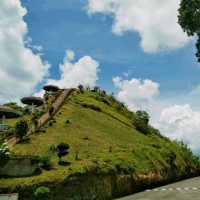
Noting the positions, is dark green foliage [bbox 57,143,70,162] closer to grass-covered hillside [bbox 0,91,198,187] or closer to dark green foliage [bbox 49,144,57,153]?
grass-covered hillside [bbox 0,91,198,187]

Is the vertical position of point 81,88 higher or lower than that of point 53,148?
higher

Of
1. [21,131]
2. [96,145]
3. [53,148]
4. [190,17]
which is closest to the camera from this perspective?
[190,17]

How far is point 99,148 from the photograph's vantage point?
160ft

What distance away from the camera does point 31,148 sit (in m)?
45.4

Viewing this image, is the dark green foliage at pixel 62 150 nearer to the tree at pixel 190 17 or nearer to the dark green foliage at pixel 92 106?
the tree at pixel 190 17

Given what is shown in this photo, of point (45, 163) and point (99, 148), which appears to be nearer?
point (45, 163)

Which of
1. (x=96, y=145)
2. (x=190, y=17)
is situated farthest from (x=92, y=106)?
(x=190, y=17)

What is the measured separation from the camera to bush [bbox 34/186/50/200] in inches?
1288

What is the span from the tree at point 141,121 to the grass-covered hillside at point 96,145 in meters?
0.93

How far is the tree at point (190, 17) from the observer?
25156 mm

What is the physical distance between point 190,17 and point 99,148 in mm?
25959

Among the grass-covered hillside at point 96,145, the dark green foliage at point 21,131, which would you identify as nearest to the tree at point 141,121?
the grass-covered hillside at point 96,145

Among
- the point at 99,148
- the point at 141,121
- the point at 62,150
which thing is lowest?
the point at 62,150

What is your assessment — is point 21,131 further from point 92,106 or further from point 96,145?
point 92,106
